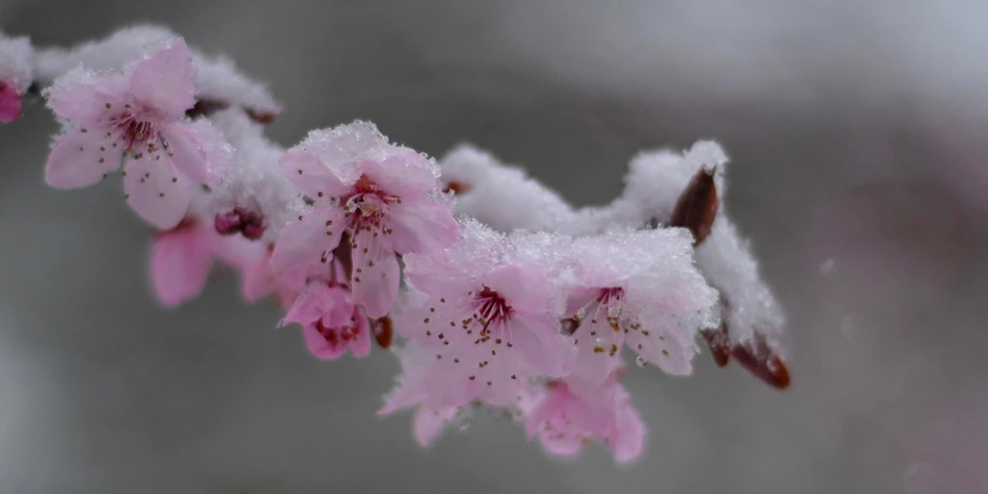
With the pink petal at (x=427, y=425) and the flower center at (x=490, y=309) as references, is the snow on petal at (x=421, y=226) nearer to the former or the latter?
the flower center at (x=490, y=309)

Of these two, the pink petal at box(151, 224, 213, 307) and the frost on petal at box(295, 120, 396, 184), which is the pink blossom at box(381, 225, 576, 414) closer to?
the frost on petal at box(295, 120, 396, 184)

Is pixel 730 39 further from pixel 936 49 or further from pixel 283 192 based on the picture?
pixel 283 192

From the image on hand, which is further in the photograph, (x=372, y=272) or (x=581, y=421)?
(x=581, y=421)

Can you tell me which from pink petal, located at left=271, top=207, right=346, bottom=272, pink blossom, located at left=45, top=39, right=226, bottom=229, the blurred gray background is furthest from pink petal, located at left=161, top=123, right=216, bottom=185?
the blurred gray background

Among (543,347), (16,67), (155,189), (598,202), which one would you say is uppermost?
(598,202)

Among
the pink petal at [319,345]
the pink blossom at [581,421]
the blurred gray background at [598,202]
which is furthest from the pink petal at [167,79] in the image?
the blurred gray background at [598,202]

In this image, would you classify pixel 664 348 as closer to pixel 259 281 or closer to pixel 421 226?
pixel 421 226

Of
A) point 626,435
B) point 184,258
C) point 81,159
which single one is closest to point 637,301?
point 626,435

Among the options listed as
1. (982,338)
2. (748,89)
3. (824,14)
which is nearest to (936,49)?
(824,14)
